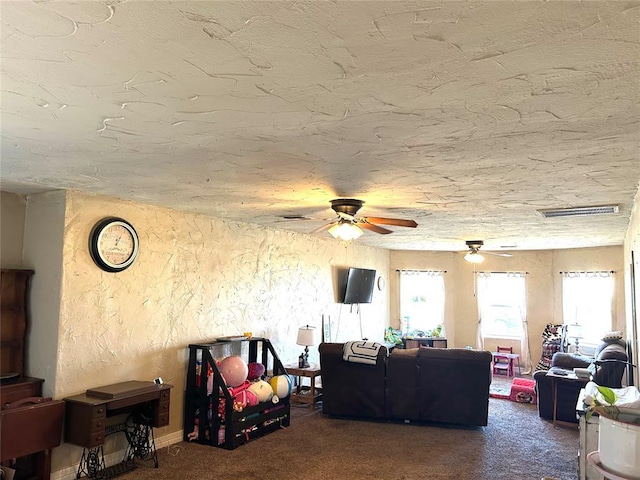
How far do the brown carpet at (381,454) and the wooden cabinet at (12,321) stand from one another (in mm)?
1288

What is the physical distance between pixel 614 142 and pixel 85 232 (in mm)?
3840

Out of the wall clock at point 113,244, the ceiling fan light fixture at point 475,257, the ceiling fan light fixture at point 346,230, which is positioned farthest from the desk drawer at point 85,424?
the ceiling fan light fixture at point 475,257

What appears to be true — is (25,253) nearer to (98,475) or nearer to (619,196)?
(98,475)

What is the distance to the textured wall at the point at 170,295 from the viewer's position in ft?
13.3

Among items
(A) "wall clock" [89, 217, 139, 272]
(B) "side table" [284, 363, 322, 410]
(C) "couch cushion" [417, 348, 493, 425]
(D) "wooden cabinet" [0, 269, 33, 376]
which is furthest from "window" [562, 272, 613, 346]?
(D) "wooden cabinet" [0, 269, 33, 376]

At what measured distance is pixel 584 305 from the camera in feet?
28.1

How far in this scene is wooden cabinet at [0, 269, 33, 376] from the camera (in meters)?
3.98

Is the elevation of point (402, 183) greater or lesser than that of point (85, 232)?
greater

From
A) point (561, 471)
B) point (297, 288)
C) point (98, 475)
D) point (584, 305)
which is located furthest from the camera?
point (584, 305)

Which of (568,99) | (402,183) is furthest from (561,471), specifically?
(568,99)

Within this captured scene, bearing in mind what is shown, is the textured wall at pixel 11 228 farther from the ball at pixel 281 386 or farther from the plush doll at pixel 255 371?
the ball at pixel 281 386

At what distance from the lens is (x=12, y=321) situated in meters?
4.03

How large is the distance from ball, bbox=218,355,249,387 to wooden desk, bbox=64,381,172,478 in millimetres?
740

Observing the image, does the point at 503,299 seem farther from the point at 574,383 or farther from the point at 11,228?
A: the point at 11,228
